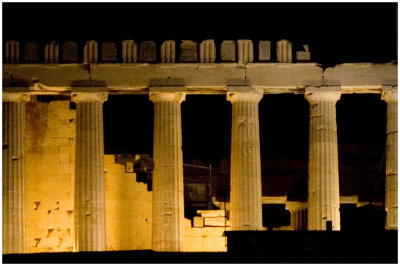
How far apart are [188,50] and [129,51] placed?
71.0 inches

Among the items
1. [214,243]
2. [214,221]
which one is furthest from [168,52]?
[214,243]

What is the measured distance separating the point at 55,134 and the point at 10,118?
124 inches

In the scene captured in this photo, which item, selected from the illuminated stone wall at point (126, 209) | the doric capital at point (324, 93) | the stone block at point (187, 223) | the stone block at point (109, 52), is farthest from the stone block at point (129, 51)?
the stone block at point (187, 223)

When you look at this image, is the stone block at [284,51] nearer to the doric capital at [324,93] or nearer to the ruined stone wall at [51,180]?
the doric capital at [324,93]

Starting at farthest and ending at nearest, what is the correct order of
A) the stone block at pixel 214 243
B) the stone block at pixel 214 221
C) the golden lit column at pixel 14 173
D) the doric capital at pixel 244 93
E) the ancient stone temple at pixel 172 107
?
the stone block at pixel 214 221 < the stone block at pixel 214 243 < the doric capital at pixel 244 93 < the ancient stone temple at pixel 172 107 < the golden lit column at pixel 14 173

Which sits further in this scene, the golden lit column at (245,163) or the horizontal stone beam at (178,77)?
the horizontal stone beam at (178,77)

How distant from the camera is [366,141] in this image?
54812 millimetres

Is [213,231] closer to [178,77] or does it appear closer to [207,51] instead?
[178,77]

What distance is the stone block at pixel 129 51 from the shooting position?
46469mm

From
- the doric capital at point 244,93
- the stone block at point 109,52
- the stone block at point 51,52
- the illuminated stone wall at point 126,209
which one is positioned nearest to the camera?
the doric capital at point 244,93

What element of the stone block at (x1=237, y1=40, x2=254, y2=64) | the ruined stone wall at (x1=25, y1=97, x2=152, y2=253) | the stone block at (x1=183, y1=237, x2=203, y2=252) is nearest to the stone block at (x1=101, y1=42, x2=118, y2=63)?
the ruined stone wall at (x1=25, y1=97, x2=152, y2=253)

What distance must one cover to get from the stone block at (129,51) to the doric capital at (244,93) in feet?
10.1

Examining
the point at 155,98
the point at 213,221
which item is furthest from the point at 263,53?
the point at 213,221

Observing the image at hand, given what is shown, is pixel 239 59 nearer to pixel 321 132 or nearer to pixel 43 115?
pixel 321 132
